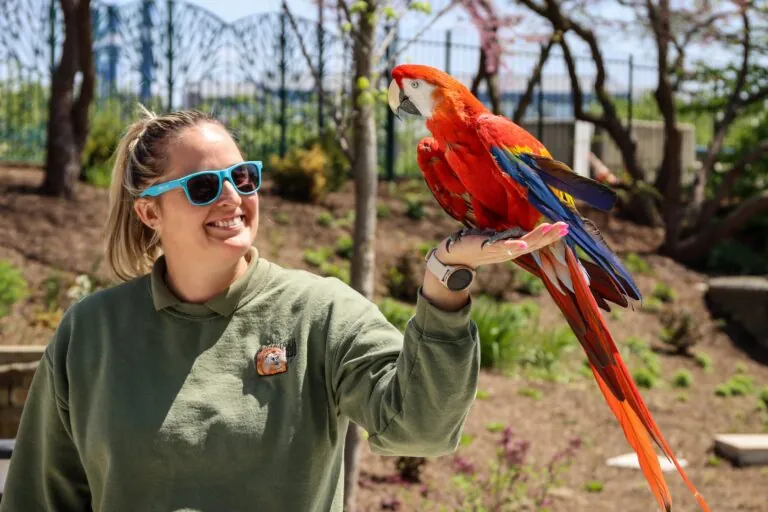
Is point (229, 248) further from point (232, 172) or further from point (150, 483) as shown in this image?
point (150, 483)

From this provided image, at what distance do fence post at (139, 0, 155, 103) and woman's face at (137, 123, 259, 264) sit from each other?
25.9ft

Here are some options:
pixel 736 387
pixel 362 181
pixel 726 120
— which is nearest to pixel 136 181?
pixel 362 181

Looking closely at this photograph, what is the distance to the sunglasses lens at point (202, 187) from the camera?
5.04 feet

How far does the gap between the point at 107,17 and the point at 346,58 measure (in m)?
5.83

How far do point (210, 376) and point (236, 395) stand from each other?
0.06m

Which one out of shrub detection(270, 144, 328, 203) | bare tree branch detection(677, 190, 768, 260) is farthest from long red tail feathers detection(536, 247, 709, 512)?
bare tree branch detection(677, 190, 768, 260)

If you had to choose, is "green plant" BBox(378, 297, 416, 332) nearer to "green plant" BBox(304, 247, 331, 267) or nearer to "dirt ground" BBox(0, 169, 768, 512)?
"dirt ground" BBox(0, 169, 768, 512)

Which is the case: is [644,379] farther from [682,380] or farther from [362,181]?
[362,181]

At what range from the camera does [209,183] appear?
1541 millimetres

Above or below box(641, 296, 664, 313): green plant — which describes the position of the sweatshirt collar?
above

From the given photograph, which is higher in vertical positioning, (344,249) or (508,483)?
(344,249)

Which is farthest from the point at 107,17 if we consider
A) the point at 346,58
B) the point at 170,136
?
the point at 170,136

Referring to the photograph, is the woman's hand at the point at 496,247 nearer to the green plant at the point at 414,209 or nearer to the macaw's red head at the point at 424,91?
the macaw's red head at the point at 424,91

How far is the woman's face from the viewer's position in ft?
5.09
